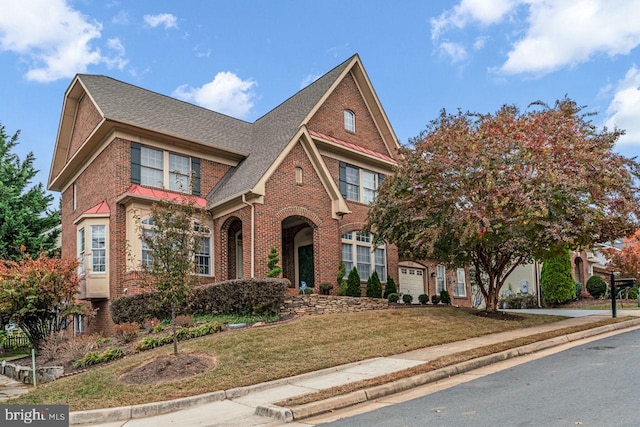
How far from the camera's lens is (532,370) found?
984 centimetres

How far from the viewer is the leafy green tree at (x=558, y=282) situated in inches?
1150

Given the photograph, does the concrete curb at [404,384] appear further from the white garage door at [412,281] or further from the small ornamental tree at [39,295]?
the white garage door at [412,281]

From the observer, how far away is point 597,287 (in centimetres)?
3116

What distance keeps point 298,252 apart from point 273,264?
4.55 metres

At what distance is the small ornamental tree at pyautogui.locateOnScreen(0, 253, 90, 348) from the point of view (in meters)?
15.8

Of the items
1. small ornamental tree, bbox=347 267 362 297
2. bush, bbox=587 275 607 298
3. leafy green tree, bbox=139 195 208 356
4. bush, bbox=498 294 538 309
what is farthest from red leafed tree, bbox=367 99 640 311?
bush, bbox=587 275 607 298

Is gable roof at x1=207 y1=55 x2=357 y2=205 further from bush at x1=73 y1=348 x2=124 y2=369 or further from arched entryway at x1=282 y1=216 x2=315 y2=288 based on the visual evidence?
bush at x1=73 y1=348 x2=124 y2=369

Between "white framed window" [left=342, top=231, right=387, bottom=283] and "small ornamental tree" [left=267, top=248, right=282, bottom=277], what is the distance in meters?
4.30

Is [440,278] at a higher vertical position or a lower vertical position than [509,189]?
lower

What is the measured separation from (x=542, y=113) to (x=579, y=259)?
2463 cm

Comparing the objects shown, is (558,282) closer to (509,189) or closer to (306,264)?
(306,264)

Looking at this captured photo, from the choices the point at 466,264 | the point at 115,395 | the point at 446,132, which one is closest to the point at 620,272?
the point at 466,264

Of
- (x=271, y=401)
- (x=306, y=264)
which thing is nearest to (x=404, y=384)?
(x=271, y=401)

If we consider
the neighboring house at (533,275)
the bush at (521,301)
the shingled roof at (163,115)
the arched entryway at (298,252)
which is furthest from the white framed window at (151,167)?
the neighboring house at (533,275)
